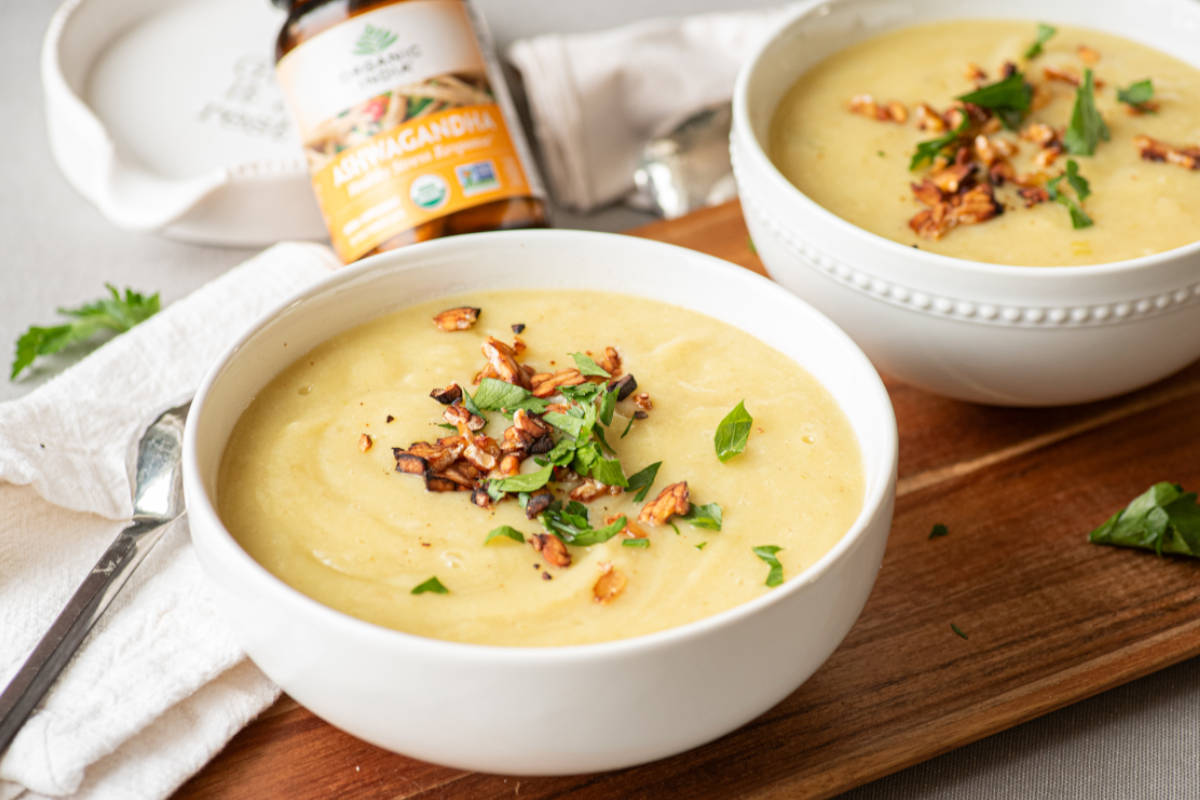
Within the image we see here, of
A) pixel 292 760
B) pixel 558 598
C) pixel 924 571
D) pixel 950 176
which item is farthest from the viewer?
pixel 950 176

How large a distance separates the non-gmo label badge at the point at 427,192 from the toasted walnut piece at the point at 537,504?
2.84 ft

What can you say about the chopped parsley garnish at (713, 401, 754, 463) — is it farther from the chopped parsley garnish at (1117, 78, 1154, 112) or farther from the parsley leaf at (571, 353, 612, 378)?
the chopped parsley garnish at (1117, 78, 1154, 112)

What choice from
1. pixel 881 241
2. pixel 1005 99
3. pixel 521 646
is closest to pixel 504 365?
pixel 521 646

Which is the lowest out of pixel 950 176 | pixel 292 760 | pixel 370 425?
pixel 292 760

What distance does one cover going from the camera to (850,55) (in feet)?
6.90

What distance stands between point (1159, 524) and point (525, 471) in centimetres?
85

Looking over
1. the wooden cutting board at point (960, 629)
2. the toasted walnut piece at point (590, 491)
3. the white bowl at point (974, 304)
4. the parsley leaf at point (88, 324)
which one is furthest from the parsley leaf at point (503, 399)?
the parsley leaf at point (88, 324)

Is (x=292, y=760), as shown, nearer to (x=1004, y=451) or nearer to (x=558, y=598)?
(x=558, y=598)

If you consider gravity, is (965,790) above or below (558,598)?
below

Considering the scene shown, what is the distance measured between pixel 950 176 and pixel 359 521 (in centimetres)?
99

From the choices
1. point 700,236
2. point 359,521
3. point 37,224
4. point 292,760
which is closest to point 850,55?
point 700,236

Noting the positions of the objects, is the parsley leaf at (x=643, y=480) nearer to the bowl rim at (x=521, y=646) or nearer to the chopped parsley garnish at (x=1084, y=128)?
the bowl rim at (x=521, y=646)

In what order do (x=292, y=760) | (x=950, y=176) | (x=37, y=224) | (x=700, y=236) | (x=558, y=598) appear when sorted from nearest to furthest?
(x=558, y=598) → (x=292, y=760) → (x=950, y=176) → (x=700, y=236) → (x=37, y=224)

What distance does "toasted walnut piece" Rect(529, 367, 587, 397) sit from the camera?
1.44m
